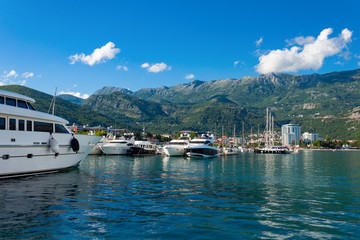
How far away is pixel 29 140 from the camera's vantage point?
963 inches

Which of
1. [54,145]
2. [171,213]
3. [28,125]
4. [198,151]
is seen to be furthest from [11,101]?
[198,151]

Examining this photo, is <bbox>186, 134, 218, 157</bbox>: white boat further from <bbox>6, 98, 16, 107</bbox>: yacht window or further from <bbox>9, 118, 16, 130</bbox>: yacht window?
<bbox>9, 118, 16, 130</bbox>: yacht window

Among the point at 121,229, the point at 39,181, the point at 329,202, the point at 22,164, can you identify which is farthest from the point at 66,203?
the point at 329,202

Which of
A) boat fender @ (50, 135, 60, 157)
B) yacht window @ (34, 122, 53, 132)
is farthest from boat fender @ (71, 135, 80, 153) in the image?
yacht window @ (34, 122, 53, 132)

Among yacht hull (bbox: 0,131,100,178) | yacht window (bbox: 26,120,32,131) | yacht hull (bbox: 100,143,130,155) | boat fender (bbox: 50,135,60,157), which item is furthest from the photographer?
yacht hull (bbox: 100,143,130,155)

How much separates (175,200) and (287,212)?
21.4ft

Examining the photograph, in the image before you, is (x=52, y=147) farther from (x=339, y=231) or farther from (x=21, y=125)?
(x=339, y=231)

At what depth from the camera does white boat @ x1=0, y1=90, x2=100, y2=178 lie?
2270 cm

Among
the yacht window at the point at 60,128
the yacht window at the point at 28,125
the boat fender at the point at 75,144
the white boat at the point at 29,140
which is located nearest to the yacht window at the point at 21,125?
the white boat at the point at 29,140

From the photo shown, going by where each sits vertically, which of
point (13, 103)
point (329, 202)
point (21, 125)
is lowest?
point (329, 202)

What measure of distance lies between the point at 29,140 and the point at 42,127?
2.25 meters

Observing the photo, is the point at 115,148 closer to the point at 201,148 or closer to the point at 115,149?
the point at 115,149

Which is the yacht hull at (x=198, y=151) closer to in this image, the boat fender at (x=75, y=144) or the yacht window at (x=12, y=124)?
the boat fender at (x=75, y=144)

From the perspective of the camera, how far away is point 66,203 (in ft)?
49.3
